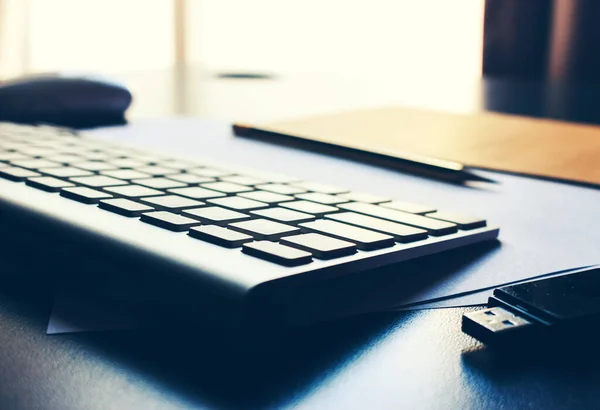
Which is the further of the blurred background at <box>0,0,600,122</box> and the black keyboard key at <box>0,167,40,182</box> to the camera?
the blurred background at <box>0,0,600,122</box>

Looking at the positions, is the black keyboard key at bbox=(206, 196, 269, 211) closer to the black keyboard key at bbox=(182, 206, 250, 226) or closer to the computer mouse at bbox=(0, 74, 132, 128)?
the black keyboard key at bbox=(182, 206, 250, 226)

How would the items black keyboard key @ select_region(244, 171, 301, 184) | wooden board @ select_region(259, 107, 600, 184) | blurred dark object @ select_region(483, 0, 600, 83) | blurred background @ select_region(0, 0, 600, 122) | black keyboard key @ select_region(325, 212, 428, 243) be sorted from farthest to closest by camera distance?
A: blurred dark object @ select_region(483, 0, 600, 83)
blurred background @ select_region(0, 0, 600, 122)
wooden board @ select_region(259, 107, 600, 184)
black keyboard key @ select_region(244, 171, 301, 184)
black keyboard key @ select_region(325, 212, 428, 243)

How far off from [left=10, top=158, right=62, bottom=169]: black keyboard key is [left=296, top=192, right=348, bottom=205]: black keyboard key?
0.16 meters

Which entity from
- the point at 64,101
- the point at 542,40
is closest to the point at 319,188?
the point at 64,101

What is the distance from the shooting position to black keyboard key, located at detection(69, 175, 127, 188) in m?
0.41

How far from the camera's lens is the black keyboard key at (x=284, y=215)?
1.14ft

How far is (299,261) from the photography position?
0.28 meters

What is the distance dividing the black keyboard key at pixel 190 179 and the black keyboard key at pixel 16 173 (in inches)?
3.0

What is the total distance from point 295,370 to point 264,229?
0.08m


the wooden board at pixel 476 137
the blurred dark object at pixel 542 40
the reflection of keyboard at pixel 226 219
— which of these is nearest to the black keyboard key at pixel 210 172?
the reflection of keyboard at pixel 226 219

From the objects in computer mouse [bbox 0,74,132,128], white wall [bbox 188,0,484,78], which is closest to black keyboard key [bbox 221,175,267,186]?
computer mouse [bbox 0,74,132,128]

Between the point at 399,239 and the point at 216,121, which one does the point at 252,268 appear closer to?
the point at 399,239

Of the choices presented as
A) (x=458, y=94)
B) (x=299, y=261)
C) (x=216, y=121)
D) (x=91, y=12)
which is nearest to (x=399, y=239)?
(x=299, y=261)

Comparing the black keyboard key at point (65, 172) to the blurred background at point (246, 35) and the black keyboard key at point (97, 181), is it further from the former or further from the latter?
the blurred background at point (246, 35)
